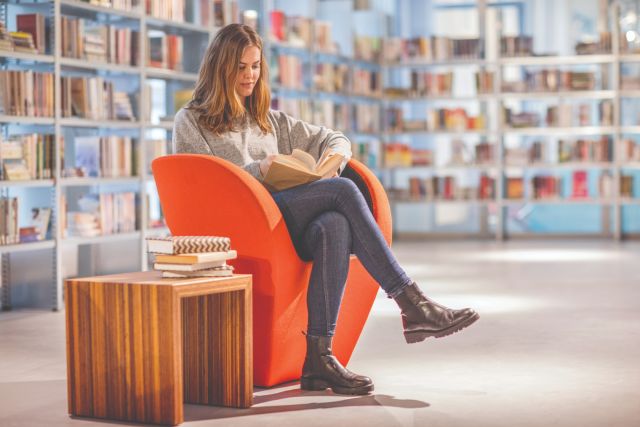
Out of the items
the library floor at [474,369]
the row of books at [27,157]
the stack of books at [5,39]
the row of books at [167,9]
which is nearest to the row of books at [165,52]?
the row of books at [167,9]

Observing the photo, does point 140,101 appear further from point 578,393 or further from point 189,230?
point 578,393

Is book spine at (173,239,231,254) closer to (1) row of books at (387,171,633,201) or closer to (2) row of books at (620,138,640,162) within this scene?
(1) row of books at (387,171,633,201)

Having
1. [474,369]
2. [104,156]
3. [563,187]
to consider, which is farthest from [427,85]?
[474,369]

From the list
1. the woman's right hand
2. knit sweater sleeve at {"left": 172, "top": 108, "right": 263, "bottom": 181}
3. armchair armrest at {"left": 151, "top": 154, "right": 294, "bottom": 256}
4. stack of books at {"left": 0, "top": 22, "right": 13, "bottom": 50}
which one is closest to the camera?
armchair armrest at {"left": 151, "top": 154, "right": 294, "bottom": 256}

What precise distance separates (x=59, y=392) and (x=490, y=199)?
278 inches

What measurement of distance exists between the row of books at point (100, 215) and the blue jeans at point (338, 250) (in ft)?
8.48

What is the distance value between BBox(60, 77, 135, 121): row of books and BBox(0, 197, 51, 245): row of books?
0.56 meters

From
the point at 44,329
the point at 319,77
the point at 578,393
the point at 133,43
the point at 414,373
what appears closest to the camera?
the point at 578,393

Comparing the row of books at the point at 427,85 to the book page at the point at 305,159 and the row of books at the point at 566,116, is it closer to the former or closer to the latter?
the row of books at the point at 566,116

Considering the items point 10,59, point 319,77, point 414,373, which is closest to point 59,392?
point 414,373

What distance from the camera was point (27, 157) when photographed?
16.7 feet

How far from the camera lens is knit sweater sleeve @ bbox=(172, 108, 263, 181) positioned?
327cm


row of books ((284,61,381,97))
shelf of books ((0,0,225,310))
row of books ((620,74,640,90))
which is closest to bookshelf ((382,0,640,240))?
row of books ((620,74,640,90))

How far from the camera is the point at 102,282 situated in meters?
2.77
